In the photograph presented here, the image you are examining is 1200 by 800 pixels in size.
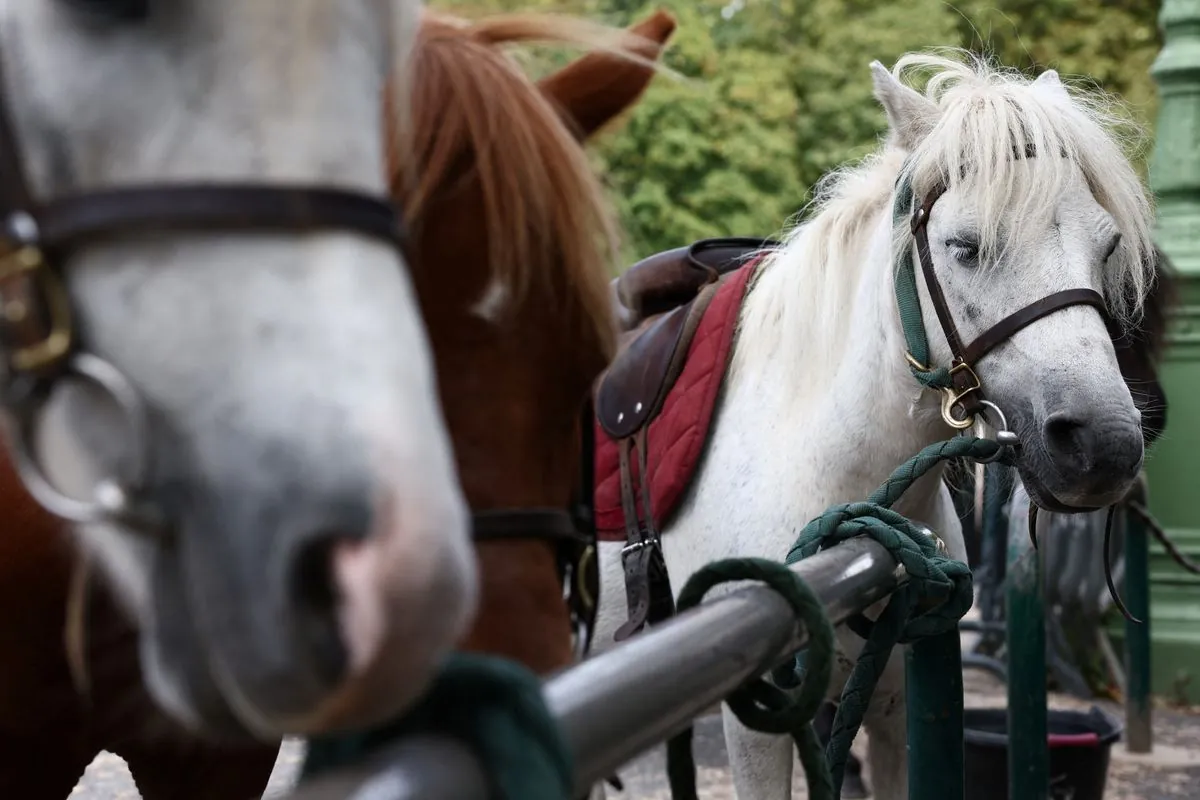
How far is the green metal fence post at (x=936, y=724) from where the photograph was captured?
1.91 m

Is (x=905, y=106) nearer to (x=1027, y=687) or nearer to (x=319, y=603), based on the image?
(x=1027, y=687)

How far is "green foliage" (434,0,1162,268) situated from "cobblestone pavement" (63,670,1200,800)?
282 inches

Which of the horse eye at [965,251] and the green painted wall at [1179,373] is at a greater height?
the horse eye at [965,251]

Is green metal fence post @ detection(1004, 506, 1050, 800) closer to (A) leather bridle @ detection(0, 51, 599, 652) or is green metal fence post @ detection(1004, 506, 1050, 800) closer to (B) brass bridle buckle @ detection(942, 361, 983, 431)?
(B) brass bridle buckle @ detection(942, 361, 983, 431)

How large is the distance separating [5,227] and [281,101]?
240 millimetres

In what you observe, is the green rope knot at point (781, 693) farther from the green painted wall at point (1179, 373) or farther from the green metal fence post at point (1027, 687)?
the green painted wall at point (1179, 373)

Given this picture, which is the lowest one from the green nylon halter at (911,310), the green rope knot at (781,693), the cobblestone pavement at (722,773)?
the cobblestone pavement at (722,773)

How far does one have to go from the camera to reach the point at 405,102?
124cm

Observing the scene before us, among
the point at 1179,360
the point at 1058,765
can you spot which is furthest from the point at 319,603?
the point at 1179,360

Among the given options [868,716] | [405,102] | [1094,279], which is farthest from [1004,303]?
[405,102]

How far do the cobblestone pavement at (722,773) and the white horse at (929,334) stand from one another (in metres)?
2.20

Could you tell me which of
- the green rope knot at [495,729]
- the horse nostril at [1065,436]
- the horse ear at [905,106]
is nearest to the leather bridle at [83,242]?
the green rope knot at [495,729]

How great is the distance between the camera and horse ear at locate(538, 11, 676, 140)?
1.75 meters

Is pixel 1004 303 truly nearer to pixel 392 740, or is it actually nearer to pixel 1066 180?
pixel 1066 180
